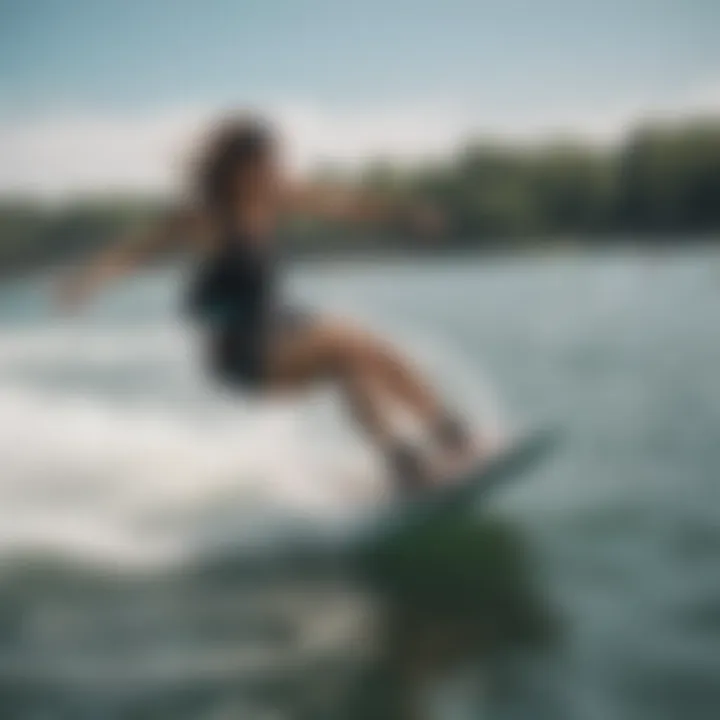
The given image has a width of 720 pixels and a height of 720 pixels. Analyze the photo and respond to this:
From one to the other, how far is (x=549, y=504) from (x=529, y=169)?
364 mm

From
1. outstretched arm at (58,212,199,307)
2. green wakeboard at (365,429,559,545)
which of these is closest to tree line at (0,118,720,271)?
outstretched arm at (58,212,199,307)

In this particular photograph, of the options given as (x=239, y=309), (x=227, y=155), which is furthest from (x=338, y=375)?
(x=227, y=155)

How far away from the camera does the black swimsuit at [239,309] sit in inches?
46.6

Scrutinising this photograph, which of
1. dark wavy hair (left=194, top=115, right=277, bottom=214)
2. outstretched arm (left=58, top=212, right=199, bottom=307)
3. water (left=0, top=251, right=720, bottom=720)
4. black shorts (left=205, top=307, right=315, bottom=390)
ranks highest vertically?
dark wavy hair (left=194, top=115, right=277, bottom=214)

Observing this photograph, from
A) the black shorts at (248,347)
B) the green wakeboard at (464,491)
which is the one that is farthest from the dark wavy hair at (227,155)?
the green wakeboard at (464,491)

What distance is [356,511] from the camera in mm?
1173

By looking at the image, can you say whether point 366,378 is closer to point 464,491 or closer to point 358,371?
point 358,371

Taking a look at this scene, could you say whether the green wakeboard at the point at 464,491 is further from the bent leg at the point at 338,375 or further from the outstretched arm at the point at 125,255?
the outstretched arm at the point at 125,255

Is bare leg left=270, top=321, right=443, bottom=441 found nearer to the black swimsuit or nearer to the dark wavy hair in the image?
the black swimsuit

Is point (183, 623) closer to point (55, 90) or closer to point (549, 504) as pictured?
point (549, 504)

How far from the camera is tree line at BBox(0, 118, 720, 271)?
1206mm

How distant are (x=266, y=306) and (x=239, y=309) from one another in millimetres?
29

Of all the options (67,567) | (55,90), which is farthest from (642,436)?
(55,90)

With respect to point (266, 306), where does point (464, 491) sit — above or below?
below
